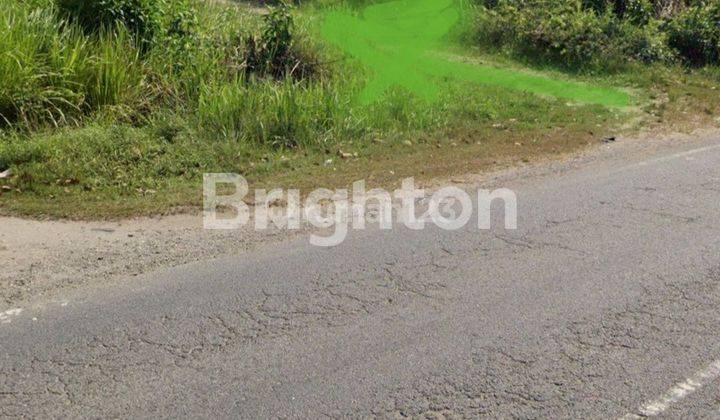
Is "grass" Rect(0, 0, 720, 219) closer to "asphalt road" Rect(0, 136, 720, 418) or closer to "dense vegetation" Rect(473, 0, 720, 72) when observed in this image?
"dense vegetation" Rect(473, 0, 720, 72)

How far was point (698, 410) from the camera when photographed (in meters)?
4.71

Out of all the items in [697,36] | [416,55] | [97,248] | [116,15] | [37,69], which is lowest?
[97,248]

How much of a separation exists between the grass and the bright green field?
0.89ft

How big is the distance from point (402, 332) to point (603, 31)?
10622 mm

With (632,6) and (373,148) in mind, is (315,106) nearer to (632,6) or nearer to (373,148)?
(373,148)

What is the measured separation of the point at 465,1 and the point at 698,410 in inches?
513

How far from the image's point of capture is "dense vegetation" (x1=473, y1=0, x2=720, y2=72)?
14438 millimetres

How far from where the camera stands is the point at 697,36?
1476 cm

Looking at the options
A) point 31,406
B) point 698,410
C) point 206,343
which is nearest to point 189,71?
point 206,343

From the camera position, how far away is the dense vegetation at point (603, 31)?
47.4 ft

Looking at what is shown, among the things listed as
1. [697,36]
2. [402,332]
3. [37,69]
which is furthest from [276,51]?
[697,36]

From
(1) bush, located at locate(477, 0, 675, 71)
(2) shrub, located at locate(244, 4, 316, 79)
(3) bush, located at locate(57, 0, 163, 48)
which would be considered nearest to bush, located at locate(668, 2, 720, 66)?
(1) bush, located at locate(477, 0, 675, 71)

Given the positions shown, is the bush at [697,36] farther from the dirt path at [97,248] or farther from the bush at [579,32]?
the dirt path at [97,248]

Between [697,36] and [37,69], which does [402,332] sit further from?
[697,36]
